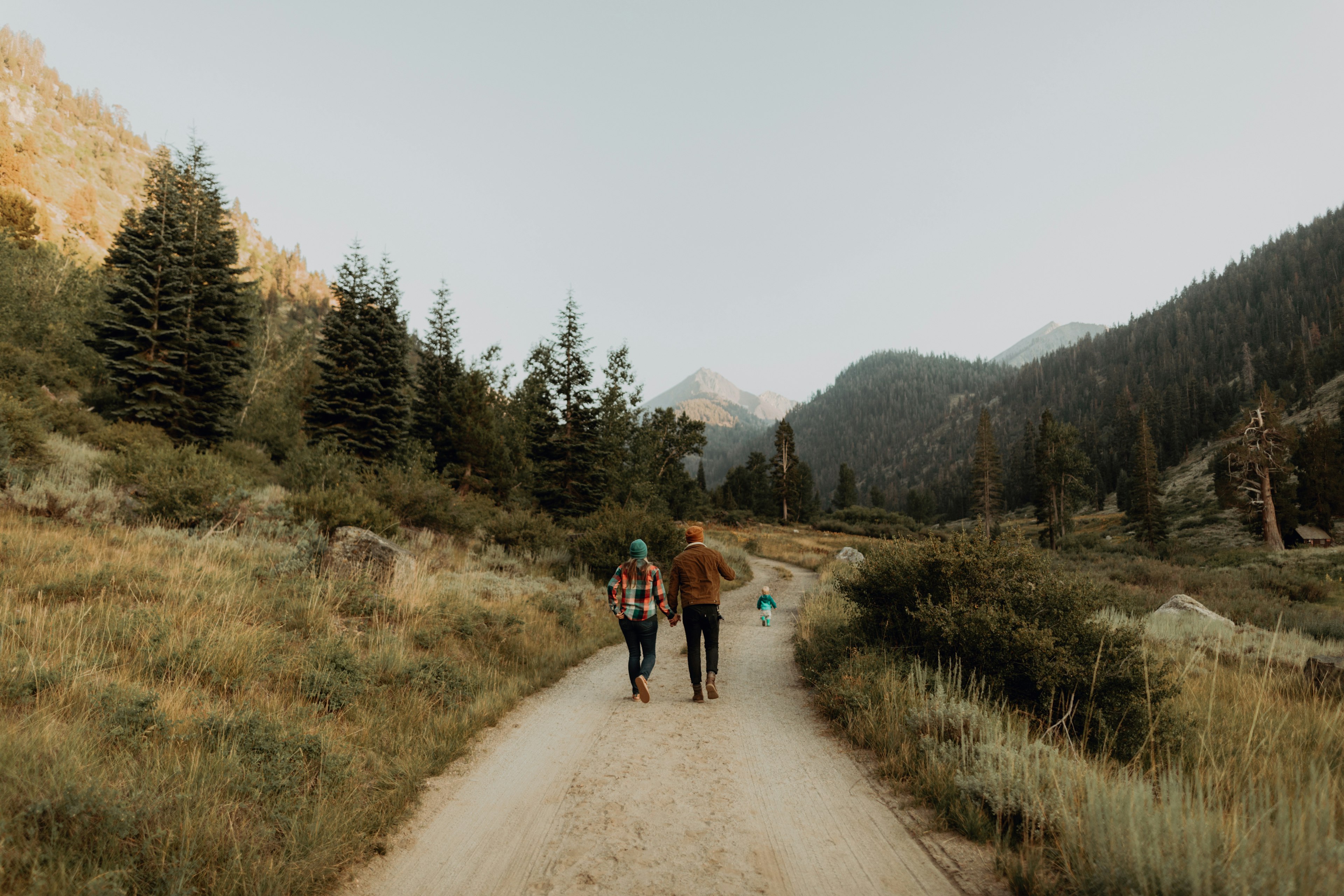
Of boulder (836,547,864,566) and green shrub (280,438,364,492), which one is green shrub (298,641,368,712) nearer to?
green shrub (280,438,364,492)

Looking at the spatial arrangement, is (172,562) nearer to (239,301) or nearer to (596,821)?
(596,821)

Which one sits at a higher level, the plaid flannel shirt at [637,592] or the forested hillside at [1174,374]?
the forested hillside at [1174,374]

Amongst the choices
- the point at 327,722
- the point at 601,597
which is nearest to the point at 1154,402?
the point at 601,597

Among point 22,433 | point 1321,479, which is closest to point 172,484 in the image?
point 22,433

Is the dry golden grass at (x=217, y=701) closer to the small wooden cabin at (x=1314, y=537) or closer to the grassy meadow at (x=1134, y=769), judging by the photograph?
the grassy meadow at (x=1134, y=769)

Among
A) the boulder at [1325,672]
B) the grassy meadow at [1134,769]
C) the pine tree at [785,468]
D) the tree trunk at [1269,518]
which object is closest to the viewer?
the grassy meadow at [1134,769]

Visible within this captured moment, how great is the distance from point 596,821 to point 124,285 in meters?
29.0

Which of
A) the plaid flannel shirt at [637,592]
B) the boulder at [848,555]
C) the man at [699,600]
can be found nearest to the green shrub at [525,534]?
the plaid flannel shirt at [637,592]

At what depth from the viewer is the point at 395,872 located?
11.8 feet

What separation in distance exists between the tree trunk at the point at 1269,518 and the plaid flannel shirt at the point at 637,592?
1985 inches

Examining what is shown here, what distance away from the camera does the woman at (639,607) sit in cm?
752

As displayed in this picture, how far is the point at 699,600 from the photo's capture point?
7.69 meters

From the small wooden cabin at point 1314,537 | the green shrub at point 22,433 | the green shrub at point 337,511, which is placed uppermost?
the green shrub at point 22,433

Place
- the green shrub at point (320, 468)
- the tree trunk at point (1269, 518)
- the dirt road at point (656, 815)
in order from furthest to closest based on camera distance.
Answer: the tree trunk at point (1269, 518), the green shrub at point (320, 468), the dirt road at point (656, 815)
